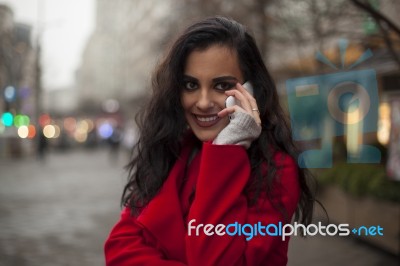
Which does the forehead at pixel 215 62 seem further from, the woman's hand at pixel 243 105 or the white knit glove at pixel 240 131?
the white knit glove at pixel 240 131

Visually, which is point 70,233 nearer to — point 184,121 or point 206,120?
point 184,121

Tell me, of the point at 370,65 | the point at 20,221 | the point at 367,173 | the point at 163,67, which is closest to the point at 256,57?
the point at 163,67

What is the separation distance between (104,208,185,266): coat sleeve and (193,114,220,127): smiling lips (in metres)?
0.46

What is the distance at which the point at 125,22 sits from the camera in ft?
226

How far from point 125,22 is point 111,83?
1524cm

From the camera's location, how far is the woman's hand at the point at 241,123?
172 centimetres

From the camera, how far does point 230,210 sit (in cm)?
169

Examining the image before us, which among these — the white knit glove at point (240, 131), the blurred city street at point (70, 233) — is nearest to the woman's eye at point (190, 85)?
the white knit glove at point (240, 131)

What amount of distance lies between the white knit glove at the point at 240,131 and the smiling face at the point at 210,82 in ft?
0.37

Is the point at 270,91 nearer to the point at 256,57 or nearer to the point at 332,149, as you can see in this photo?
the point at 256,57

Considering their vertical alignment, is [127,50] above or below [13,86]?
above

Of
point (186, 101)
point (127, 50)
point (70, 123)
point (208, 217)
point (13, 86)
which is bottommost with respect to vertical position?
point (70, 123)

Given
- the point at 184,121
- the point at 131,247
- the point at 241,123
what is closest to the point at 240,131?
the point at 241,123

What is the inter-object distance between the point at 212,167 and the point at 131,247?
0.46 meters
